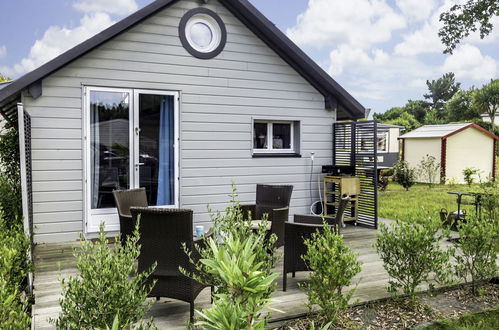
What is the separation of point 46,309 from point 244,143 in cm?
460

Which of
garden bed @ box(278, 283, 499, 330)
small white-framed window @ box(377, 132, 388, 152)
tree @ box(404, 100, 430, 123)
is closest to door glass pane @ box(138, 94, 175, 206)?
garden bed @ box(278, 283, 499, 330)

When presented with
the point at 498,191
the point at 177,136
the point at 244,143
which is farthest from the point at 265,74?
the point at 498,191

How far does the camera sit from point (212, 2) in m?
7.53

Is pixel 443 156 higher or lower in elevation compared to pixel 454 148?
lower

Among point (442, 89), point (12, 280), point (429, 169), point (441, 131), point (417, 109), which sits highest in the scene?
point (442, 89)

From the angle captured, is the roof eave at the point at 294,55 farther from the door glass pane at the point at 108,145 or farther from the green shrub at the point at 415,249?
the green shrub at the point at 415,249

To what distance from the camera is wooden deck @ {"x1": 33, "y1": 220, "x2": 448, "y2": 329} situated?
3.92 meters

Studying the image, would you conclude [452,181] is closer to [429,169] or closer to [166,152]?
[429,169]

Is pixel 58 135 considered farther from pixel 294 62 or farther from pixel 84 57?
pixel 294 62

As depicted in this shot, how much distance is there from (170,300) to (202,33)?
15.9 ft

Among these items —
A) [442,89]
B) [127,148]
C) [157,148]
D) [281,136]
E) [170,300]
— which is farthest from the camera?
[442,89]

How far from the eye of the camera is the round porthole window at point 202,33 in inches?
289

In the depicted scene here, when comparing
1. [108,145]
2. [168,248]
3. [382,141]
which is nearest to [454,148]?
[382,141]

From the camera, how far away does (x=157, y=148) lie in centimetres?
721
